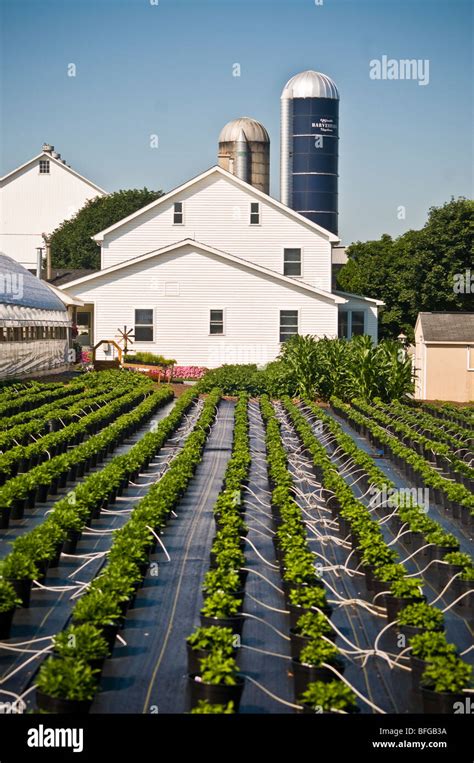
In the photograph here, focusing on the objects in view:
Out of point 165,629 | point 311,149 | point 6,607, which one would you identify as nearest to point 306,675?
point 165,629

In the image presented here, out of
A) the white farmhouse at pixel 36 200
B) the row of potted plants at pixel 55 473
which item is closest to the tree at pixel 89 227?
the white farmhouse at pixel 36 200

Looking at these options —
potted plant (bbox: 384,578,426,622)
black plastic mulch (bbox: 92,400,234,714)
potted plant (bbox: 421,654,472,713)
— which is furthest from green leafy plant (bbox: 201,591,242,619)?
potted plant (bbox: 421,654,472,713)

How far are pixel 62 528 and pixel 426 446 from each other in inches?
362

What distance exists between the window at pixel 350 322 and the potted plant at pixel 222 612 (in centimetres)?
3522

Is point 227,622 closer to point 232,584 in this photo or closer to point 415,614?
point 232,584

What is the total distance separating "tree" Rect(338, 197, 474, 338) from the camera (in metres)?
45.5

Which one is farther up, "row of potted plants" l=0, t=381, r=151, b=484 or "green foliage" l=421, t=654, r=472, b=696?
"row of potted plants" l=0, t=381, r=151, b=484

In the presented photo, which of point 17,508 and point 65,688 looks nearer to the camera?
point 65,688

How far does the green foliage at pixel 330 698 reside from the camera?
6.38 m

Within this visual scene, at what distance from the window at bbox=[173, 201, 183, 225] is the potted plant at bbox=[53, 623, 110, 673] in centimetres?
3521

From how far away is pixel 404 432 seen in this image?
20.2 metres

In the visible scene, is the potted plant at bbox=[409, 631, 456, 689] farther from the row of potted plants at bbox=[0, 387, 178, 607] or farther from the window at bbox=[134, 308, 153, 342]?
the window at bbox=[134, 308, 153, 342]

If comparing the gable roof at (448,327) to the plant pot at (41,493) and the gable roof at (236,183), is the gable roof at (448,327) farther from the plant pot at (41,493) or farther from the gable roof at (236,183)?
the plant pot at (41,493)

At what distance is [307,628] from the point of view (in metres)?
7.61
